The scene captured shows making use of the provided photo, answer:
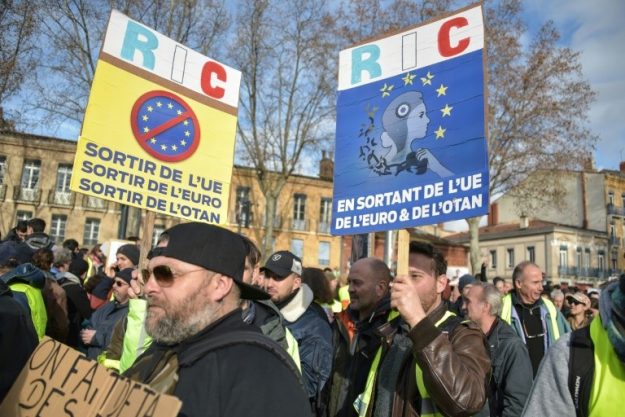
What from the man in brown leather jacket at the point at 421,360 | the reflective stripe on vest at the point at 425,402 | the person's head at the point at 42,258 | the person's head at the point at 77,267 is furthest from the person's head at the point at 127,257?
the reflective stripe on vest at the point at 425,402

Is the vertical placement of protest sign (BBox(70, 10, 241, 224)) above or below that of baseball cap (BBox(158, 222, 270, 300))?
above

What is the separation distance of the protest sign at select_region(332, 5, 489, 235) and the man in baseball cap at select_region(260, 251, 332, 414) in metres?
0.69

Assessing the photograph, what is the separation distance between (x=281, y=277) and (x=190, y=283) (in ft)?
7.72

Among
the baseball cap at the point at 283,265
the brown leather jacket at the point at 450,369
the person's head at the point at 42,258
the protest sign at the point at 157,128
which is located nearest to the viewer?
the brown leather jacket at the point at 450,369

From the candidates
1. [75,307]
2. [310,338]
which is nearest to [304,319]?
[310,338]

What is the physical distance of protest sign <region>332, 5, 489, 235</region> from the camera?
3369mm

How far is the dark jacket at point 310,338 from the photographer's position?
396 cm

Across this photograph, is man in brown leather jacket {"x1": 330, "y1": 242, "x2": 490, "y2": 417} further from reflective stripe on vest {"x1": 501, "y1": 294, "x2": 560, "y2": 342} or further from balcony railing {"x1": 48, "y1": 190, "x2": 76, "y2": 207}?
balcony railing {"x1": 48, "y1": 190, "x2": 76, "y2": 207}

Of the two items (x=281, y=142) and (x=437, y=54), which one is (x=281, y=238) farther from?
(x=437, y=54)

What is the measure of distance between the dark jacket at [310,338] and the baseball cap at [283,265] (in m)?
0.19

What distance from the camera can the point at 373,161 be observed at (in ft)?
12.5

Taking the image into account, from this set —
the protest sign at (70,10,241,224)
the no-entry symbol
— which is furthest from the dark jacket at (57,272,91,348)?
the no-entry symbol

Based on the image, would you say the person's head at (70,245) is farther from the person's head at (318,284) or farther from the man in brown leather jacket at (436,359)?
the man in brown leather jacket at (436,359)

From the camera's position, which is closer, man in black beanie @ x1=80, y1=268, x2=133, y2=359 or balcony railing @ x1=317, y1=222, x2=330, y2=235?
man in black beanie @ x1=80, y1=268, x2=133, y2=359
